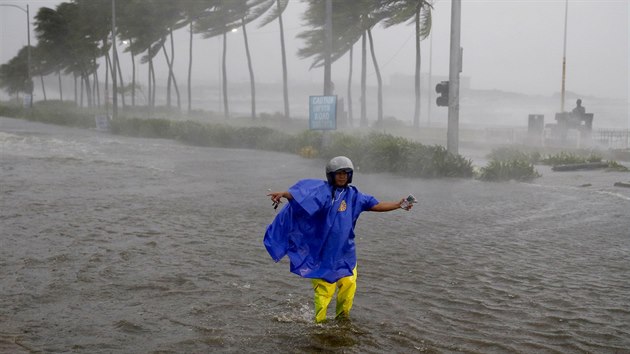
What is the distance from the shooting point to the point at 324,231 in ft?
18.0

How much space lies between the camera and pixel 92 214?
11062 millimetres

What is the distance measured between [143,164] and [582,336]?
55.2 ft

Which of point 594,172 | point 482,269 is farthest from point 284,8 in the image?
point 482,269

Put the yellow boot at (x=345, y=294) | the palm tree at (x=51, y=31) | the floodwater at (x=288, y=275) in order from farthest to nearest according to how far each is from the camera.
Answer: the palm tree at (x=51, y=31)
the yellow boot at (x=345, y=294)
the floodwater at (x=288, y=275)

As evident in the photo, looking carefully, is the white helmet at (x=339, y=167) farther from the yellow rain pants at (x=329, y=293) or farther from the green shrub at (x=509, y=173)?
the green shrub at (x=509, y=173)

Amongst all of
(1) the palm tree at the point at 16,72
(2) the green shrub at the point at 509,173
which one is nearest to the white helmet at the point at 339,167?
(2) the green shrub at the point at 509,173

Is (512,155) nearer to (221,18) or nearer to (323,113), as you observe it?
(323,113)

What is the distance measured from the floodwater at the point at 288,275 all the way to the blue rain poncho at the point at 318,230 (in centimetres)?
53

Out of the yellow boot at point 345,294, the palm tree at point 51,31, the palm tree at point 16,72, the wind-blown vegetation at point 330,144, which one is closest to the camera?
the yellow boot at point 345,294

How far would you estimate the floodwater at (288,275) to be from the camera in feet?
17.4

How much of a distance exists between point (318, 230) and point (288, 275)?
1.94 m

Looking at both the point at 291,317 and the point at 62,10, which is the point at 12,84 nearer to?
the point at 62,10

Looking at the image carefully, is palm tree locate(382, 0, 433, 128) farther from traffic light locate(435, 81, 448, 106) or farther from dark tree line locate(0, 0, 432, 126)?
traffic light locate(435, 81, 448, 106)

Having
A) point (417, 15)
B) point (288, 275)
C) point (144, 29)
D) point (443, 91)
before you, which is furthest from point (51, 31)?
point (288, 275)
